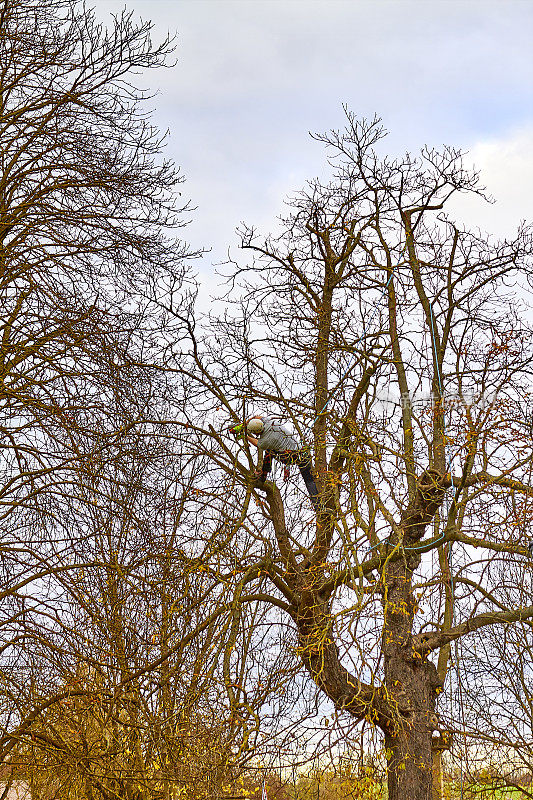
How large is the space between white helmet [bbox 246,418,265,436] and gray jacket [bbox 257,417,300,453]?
7cm

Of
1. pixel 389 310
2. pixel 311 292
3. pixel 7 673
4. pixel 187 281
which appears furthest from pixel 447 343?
pixel 7 673

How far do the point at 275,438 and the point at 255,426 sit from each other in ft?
0.91

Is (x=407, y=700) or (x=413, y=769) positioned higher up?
(x=407, y=700)

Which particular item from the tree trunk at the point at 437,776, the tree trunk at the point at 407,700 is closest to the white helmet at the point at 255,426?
the tree trunk at the point at 407,700

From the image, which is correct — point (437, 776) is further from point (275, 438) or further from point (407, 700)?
point (275, 438)

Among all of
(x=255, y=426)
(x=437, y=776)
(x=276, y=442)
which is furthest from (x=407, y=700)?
(x=255, y=426)

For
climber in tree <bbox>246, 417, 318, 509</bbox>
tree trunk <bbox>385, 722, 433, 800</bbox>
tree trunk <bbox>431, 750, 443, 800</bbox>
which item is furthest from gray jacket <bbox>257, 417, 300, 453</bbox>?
tree trunk <bbox>431, 750, 443, 800</bbox>

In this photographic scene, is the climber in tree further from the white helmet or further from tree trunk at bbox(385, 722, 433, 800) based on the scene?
tree trunk at bbox(385, 722, 433, 800)

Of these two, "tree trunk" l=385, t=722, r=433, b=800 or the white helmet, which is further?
"tree trunk" l=385, t=722, r=433, b=800

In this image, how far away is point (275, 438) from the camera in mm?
9023

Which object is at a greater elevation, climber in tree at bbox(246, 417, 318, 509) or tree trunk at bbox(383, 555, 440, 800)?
climber in tree at bbox(246, 417, 318, 509)

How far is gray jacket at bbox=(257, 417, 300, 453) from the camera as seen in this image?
898cm

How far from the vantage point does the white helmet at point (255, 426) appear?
29.0ft

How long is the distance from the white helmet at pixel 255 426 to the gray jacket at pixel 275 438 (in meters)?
0.07
